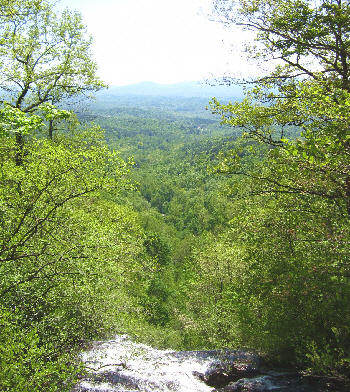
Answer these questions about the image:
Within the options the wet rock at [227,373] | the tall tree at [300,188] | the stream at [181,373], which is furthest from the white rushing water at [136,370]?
the tall tree at [300,188]

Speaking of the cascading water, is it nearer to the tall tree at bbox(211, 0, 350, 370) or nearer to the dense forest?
the dense forest

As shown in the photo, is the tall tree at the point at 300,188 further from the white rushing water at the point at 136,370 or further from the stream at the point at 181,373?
the white rushing water at the point at 136,370

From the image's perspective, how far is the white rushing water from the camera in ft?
40.9

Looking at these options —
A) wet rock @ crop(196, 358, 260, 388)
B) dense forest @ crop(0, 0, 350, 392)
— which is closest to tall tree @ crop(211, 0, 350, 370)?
dense forest @ crop(0, 0, 350, 392)

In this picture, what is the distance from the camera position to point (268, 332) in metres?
13.7

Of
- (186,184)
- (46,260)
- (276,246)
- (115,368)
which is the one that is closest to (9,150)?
(46,260)

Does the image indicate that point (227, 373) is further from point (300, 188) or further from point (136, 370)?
point (300, 188)

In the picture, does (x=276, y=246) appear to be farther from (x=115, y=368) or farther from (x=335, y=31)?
(x=115, y=368)

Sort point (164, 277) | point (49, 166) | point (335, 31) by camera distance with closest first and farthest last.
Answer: point (335, 31)
point (49, 166)
point (164, 277)

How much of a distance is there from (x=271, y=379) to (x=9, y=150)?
722 inches

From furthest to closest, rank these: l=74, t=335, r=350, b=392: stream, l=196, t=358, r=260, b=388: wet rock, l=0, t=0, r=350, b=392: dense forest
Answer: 1. l=196, t=358, r=260, b=388: wet rock
2. l=74, t=335, r=350, b=392: stream
3. l=0, t=0, r=350, b=392: dense forest

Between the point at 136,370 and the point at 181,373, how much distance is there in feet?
9.26

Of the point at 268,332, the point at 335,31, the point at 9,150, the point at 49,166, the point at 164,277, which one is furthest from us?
the point at 164,277

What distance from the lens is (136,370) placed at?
14.2 metres
